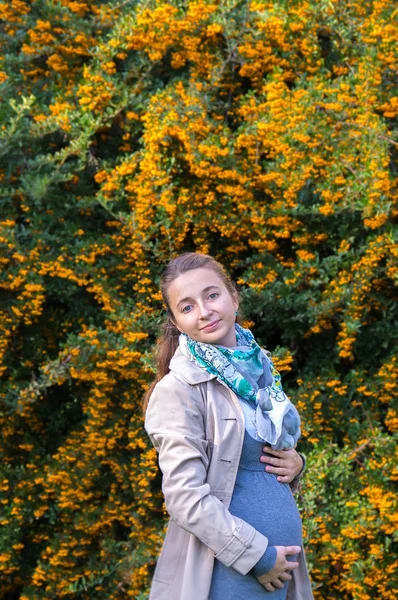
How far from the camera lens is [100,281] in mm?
4281

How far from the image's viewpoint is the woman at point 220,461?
202cm

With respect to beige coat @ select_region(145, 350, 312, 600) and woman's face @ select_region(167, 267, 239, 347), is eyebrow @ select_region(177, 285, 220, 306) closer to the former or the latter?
woman's face @ select_region(167, 267, 239, 347)

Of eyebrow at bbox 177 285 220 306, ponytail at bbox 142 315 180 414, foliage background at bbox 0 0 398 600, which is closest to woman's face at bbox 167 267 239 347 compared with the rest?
eyebrow at bbox 177 285 220 306

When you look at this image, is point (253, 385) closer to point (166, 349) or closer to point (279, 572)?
point (166, 349)

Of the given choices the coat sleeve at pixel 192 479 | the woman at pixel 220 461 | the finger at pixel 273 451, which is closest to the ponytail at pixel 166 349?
the woman at pixel 220 461

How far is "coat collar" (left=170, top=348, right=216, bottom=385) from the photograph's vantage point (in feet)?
7.09

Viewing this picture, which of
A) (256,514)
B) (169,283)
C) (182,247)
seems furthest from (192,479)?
(182,247)

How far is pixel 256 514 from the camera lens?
2.11m

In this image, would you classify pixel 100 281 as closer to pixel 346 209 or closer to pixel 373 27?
pixel 346 209

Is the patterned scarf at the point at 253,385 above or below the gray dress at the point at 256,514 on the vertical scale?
above

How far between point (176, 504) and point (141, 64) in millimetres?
3147

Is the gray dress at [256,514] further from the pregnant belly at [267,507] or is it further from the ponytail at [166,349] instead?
the ponytail at [166,349]

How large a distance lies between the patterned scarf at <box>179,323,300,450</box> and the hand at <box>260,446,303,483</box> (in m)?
0.02

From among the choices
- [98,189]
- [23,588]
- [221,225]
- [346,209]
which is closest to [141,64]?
[98,189]
